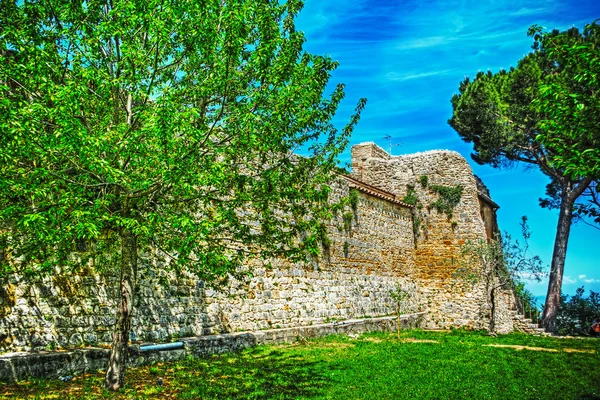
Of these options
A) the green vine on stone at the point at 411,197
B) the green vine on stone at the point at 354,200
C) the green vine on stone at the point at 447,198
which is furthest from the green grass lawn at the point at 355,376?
the green vine on stone at the point at 411,197

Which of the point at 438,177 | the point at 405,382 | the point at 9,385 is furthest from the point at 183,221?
the point at 438,177

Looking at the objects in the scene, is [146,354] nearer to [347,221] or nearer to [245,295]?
[245,295]

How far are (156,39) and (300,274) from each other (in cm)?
1171

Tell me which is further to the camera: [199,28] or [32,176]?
[199,28]

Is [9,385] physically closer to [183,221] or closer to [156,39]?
[183,221]

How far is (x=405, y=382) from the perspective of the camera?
9.82 metres

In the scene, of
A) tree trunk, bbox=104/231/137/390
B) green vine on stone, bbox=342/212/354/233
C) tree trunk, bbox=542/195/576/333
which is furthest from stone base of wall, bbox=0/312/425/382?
tree trunk, bbox=542/195/576/333

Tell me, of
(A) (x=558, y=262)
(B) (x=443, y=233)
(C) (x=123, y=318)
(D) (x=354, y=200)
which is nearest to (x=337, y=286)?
(D) (x=354, y=200)

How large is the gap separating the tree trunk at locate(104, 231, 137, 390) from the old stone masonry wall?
3.79 feet

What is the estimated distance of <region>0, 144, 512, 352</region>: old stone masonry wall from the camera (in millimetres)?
9844

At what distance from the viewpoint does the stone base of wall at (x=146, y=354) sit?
820 cm

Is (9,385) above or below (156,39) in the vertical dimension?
below

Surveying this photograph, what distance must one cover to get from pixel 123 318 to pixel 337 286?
12.2 metres

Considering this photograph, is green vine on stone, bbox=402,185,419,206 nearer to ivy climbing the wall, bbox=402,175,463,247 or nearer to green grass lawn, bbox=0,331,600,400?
ivy climbing the wall, bbox=402,175,463,247
